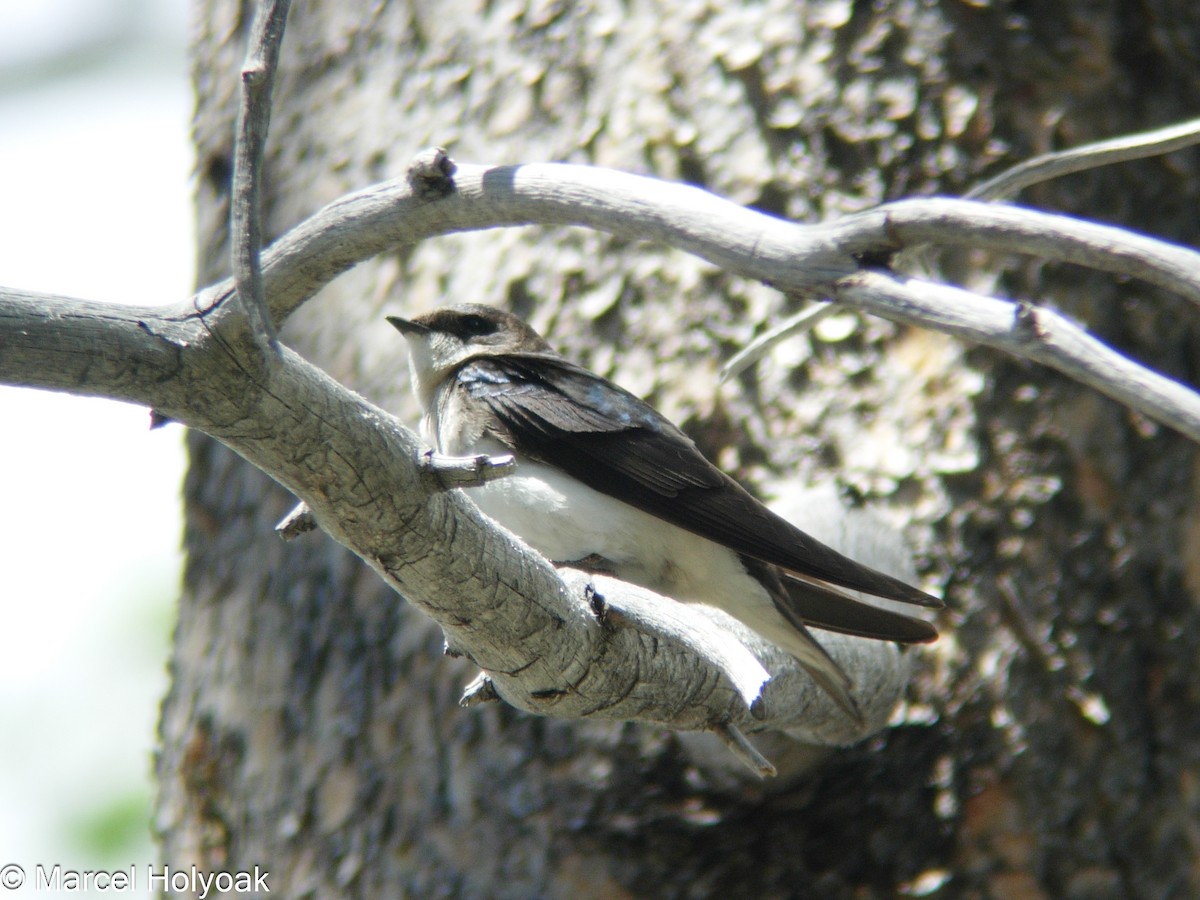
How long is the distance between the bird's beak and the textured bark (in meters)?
0.25

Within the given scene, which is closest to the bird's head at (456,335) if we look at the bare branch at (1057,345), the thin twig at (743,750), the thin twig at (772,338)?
the thin twig at (772,338)

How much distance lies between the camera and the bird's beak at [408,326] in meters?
3.16

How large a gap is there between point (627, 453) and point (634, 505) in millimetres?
130

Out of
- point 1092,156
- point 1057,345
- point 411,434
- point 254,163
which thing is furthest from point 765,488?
point 254,163

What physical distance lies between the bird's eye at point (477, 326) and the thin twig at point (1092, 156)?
1628 mm

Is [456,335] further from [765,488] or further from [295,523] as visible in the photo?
[295,523]

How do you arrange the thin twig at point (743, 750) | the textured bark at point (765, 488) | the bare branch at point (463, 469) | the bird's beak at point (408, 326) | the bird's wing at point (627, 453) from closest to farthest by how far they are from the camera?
the bare branch at point (463, 469) < the thin twig at point (743, 750) < the bird's wing at point (627, 453) < the textured bark at point (765, 488) < the bird's beak at point (408, 326)

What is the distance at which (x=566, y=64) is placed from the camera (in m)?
3.39

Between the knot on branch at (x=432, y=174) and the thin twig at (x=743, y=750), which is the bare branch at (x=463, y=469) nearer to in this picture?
the knot on branch at (x=432, y=174)

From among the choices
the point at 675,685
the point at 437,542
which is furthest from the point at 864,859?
the point at 437,542

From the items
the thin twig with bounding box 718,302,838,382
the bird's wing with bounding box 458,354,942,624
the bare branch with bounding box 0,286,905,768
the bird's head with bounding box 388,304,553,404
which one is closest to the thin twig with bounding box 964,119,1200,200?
the thin twig with bounding box 718,302,838,382

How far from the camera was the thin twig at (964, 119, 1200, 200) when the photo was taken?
1.75 meters

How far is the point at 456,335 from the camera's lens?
10.5 feet

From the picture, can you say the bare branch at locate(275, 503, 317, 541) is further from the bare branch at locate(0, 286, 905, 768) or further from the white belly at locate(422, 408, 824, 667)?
the white belly at locate(422, 408, 824, 667)
